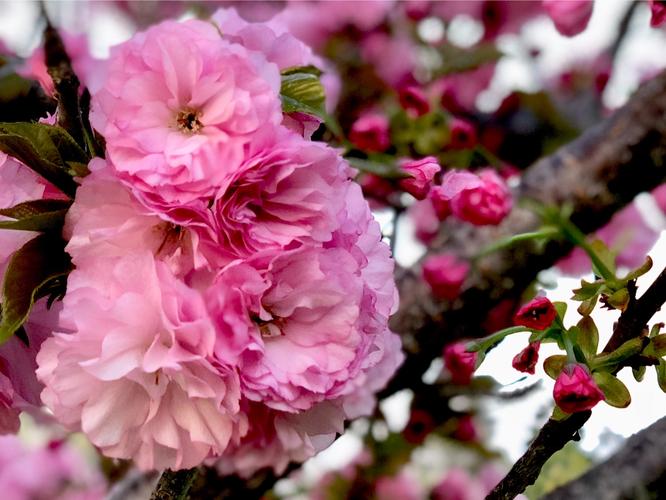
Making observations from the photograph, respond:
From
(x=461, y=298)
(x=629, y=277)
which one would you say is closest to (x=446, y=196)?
(x=629, y=277)

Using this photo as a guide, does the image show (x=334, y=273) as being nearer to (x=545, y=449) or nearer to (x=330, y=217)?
(x=330, y=217)

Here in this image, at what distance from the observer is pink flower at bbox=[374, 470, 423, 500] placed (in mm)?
938

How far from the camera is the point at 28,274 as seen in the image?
1.09 feet

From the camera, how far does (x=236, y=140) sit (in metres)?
0.31

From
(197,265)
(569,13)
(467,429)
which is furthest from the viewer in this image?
(467,429)

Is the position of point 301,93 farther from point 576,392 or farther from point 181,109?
point 576,392

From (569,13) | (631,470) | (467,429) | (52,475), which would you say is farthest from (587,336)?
(52,475)

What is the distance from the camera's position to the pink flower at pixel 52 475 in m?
1.00

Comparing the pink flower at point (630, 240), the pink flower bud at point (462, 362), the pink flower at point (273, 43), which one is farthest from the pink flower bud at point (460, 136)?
the pink flower at point (273, 43)

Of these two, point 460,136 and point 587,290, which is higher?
point 587,290

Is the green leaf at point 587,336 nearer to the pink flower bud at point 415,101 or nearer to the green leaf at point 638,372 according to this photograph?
the green leaf at point 638,372

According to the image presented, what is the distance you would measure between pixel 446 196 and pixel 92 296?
17cm

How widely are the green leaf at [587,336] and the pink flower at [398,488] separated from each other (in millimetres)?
602

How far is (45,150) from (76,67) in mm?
205
